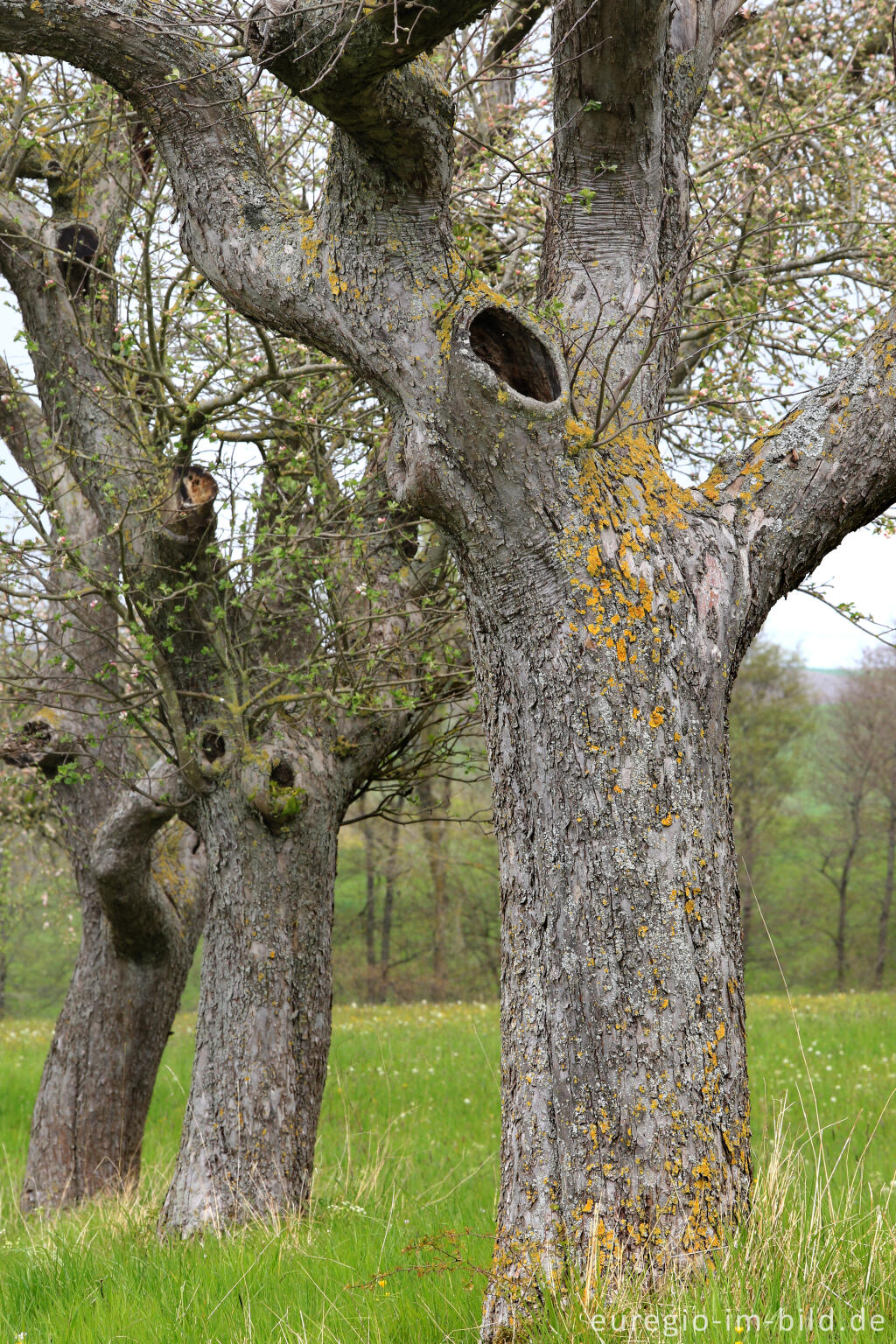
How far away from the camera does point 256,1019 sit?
5.42 metres

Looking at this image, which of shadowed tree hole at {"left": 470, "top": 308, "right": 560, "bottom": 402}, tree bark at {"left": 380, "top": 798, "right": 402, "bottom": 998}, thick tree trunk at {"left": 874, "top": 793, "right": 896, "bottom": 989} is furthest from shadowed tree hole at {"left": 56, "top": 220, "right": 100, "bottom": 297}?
thick tree trunk at {"left": 874, "top": 793, "right": 896, "bottom": 989}

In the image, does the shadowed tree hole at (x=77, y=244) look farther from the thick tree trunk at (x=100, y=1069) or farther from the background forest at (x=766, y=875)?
the background forest at (x=766, y=875)

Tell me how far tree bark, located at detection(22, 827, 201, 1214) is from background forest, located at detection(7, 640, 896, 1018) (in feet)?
52.2

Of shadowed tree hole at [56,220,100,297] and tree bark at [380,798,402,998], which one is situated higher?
shadowed tree hole at [56,220,100,297]

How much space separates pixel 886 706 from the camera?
31234mm

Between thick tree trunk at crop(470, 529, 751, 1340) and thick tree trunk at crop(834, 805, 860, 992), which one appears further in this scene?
thick tree trunk at crop(834, 805, 860, 992)

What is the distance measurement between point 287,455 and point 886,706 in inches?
1145

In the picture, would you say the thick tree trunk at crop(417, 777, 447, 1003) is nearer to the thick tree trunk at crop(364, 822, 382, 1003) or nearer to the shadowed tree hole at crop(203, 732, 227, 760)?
the thick tree trunk at crop(364, 822, 382, 1003)

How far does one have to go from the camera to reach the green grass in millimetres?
2699

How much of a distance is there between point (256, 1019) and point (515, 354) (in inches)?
150

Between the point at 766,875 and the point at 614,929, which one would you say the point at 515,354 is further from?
the point at 766,875

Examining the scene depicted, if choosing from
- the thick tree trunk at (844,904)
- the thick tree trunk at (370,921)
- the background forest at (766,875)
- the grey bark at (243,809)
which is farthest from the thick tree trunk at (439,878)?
the grey bark at (243,809)

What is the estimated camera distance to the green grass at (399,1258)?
8.86 feet

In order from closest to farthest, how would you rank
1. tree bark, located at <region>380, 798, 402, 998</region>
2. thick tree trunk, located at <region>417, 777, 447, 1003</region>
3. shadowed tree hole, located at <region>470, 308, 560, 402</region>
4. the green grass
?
the green grass → shadowed tree hole, located at <region>470, 308, 560, 402</region> → thick tree trunk, located at <region>417, 777, 447, 1003</region> → tree bark, located at <region>380, 798, 402, 998</region>
